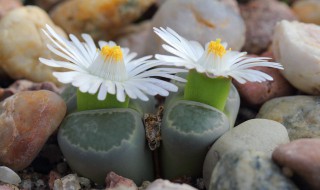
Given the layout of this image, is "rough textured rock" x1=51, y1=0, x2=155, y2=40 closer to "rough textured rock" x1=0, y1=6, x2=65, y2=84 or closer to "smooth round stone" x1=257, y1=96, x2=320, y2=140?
"rough textured rock" x1=0, y1=6, x2=65, y2=84

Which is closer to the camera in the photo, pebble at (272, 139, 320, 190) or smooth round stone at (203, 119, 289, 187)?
pebble at (272, 139, 320, 190)

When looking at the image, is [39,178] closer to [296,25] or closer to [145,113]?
[145,113]

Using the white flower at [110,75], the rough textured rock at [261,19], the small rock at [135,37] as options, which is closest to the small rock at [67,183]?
the white flower at [110,75]

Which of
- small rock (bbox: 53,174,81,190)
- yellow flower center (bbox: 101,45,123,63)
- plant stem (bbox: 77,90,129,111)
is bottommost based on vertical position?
small rock (bbox: 53,174,81,190)

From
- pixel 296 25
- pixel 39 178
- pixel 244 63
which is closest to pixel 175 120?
pixel 244 63

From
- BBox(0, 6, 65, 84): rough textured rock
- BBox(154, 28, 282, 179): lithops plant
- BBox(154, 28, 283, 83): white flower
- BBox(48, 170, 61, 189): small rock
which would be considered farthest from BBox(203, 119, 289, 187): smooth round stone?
BBox(0, 6, 65, 84): rough textured rock

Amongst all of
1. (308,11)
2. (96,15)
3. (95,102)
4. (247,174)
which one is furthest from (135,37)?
(247,174)
